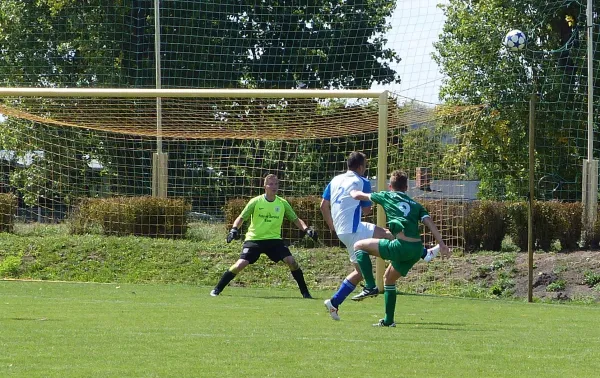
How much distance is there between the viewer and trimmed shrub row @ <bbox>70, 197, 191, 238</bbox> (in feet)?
70.2

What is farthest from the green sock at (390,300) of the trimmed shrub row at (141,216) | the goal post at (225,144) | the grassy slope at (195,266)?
the trimmed shrub row at (141,216)

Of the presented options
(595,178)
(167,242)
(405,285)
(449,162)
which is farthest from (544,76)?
(167,242)

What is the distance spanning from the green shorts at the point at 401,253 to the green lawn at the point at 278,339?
2.21ft

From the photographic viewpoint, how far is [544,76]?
80.9 feet

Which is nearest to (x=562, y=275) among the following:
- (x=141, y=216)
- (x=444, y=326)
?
(x=444, y=326)

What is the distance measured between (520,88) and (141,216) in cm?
1046

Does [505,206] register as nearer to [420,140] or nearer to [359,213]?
[420,140]

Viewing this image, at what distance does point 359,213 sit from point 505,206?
917 cm

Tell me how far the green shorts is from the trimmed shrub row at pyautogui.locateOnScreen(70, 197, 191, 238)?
36.9ft

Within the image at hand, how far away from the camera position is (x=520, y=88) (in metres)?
26.0

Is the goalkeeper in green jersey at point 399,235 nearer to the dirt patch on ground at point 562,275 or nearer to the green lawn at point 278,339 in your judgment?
the green lawn at point 278,339

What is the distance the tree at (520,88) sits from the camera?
23.9 metres

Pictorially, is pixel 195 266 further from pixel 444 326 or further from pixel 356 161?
pixel 444 326

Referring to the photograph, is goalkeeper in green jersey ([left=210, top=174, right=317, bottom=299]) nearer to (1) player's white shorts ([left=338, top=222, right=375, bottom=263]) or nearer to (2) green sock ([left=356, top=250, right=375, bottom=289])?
(1) player's white shorts ([left=338, top=222, right=375, bottom=263])
